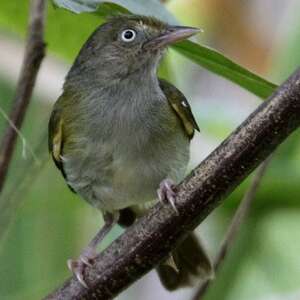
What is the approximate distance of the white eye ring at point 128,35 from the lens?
320 cm

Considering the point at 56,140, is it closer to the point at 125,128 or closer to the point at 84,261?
the point at 125,128

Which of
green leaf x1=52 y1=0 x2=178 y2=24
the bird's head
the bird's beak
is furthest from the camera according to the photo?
the bird's head

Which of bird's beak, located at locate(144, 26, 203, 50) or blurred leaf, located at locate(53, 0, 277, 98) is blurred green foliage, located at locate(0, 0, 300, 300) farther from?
blurred leaf, located at locate(53, 0, 277, 98)

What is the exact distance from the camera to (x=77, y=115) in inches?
127

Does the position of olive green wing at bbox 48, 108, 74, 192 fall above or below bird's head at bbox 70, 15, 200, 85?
below

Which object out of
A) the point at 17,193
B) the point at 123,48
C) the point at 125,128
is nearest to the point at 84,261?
the point at 17,193

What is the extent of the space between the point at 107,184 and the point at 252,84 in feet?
2.98

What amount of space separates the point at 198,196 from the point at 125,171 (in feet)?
3.54

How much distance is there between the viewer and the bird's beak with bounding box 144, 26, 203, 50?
9.10ft

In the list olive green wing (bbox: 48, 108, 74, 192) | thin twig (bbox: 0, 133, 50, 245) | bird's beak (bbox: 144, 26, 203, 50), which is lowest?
olive green wing (bbox: 48, 108, 74, 192)

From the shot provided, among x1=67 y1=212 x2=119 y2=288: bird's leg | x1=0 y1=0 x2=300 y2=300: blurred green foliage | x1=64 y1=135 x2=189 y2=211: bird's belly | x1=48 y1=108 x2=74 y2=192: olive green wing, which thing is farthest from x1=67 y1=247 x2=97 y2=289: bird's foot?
x1=0 y1=0 x2=300 y2=300: blurred green foliage

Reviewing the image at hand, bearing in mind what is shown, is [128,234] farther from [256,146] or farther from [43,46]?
[43,46]

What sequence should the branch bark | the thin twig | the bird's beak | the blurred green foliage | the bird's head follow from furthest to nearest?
the blurred green foliage < the bird's head < the bird's beak < the thin twig < the branch bark

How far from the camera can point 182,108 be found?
3.22m
